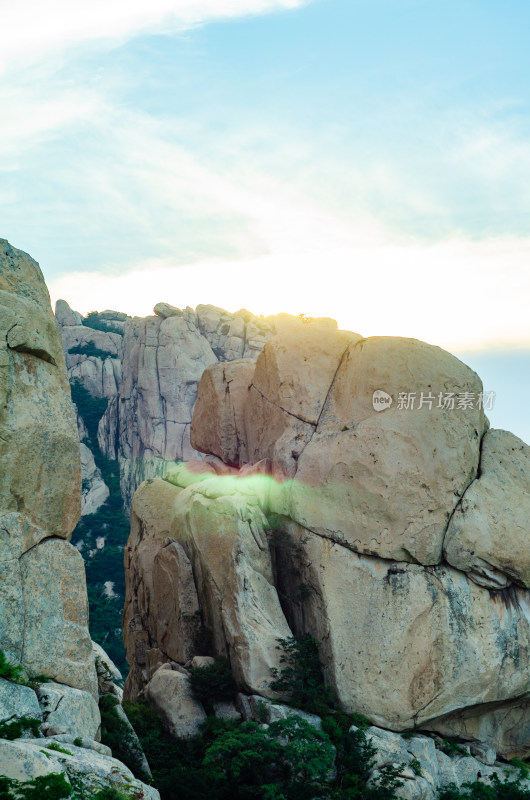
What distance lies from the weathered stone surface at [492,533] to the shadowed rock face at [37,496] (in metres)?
11.7

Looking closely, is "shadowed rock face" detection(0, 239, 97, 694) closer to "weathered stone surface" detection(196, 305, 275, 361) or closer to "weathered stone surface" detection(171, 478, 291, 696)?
"weathered stone surface" detection(171, 478, 291, 696)

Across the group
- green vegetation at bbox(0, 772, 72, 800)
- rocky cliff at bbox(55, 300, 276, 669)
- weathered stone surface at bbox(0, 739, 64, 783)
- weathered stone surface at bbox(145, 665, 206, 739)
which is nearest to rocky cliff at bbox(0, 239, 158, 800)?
weathered stone surface at bbox(0, 739, 64, 783)

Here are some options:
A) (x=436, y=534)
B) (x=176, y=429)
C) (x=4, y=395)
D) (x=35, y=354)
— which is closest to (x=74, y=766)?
(x=4, y=395)

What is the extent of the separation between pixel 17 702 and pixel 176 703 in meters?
8.67

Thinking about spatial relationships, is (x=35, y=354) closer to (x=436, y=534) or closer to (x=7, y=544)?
(x=7, y=544)

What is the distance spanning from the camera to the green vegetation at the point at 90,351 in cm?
8644

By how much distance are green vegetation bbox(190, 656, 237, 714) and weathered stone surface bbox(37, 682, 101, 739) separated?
5.96 meters

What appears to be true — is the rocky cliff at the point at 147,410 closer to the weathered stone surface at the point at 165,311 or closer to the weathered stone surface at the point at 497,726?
the weathered stone surface at the point at 165,311

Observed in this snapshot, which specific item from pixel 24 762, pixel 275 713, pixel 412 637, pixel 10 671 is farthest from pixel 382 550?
pixel 24 762

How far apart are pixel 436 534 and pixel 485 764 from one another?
6.99 meters

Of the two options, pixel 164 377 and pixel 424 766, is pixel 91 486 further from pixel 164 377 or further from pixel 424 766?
pixel 424 766

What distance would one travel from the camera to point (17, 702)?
50.7 feet

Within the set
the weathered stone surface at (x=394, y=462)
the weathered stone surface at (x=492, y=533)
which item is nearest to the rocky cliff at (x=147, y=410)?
the weathered stone surface at (x=394, y=462)

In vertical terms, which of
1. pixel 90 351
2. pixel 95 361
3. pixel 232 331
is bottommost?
pixel 232 331
